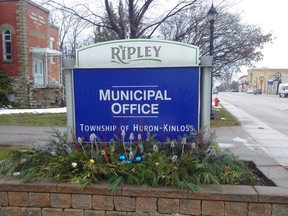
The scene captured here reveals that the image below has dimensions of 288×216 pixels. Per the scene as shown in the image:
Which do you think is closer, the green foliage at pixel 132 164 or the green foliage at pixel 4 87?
the green foliage at pixel 132 164

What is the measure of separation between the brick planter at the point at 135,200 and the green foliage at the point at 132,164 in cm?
11

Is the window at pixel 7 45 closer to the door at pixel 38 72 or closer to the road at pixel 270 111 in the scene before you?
the door at pixel 38 72

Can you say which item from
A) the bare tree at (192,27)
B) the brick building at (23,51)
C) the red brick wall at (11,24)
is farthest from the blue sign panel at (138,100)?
the red brick wall at (11,24)

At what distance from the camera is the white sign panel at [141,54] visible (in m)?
3.73

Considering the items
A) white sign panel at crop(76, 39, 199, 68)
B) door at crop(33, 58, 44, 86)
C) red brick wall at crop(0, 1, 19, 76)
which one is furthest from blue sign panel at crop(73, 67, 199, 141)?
door at crop(33, 58, 44, 86)

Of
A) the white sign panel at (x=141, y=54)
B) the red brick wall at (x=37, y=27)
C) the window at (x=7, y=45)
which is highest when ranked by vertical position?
the red brick wall at (x=37, y=27)

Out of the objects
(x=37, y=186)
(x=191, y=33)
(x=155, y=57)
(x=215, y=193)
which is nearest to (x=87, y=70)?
(x=155, y=57)

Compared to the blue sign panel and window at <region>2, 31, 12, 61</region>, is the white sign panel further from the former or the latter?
window at <region>2, 31, 12, 61</region>

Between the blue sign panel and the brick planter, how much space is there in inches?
36.3

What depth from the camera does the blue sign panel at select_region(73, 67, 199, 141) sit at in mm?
3697

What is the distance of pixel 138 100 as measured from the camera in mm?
3748

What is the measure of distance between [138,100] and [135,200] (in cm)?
133

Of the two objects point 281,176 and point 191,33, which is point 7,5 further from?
point 281,176

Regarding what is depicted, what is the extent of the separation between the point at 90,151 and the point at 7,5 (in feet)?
67.2
